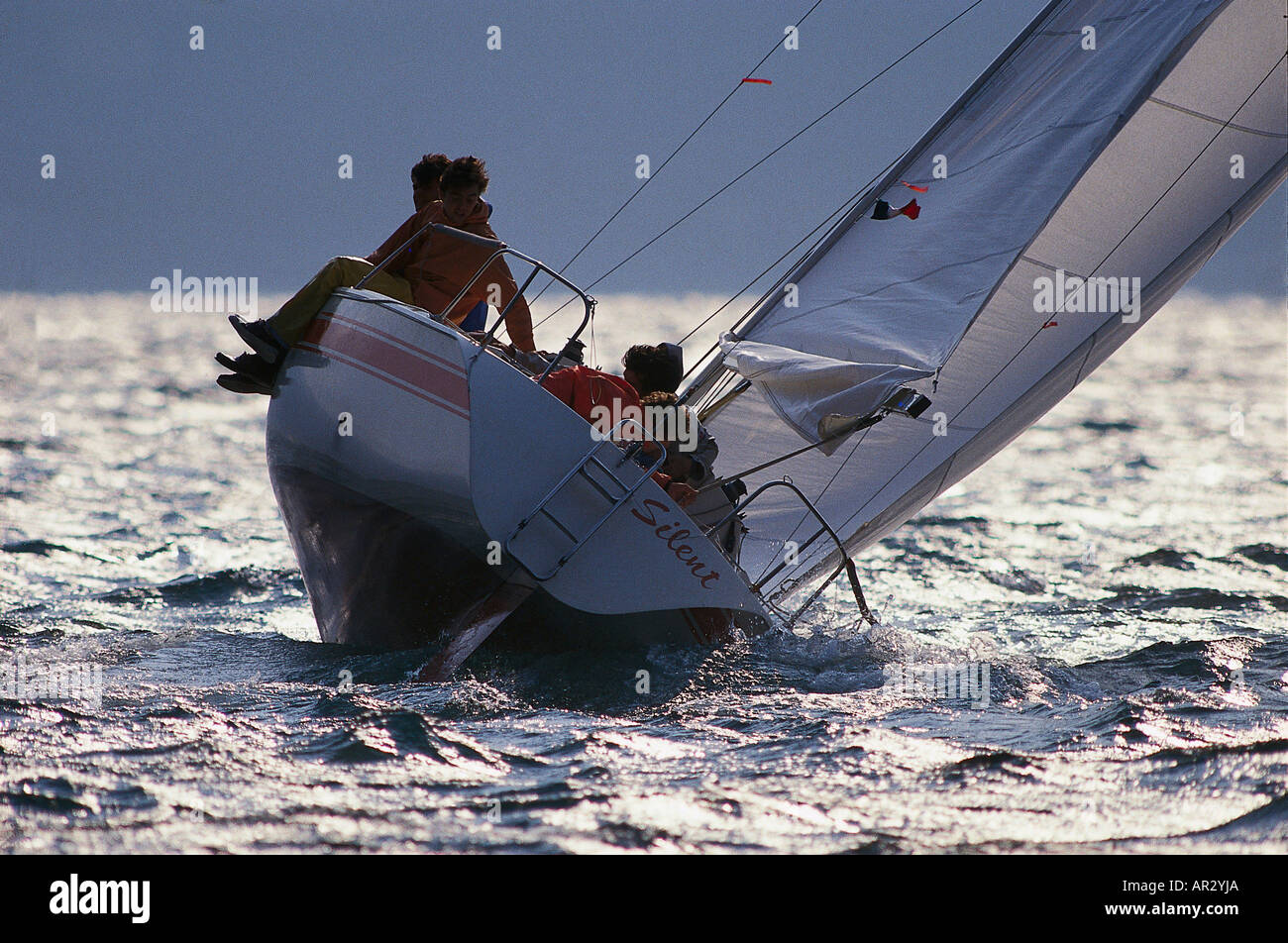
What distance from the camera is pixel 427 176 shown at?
5.92 metres

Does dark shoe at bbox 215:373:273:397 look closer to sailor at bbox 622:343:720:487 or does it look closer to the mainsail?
sailor at bbox 622:343:720:487

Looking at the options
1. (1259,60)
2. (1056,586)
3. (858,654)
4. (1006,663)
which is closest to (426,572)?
(858,654)

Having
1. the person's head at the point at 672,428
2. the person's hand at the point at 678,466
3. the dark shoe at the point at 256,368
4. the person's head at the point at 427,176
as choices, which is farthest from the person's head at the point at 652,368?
the dark shoe at the point at 256,368

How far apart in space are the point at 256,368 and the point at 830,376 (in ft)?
7.54

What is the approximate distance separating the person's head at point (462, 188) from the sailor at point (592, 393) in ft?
3.08

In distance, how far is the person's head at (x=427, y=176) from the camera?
5.90 metres

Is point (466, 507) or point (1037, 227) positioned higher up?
point (1037, 227)

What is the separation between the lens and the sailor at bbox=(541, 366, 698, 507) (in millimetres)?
4867

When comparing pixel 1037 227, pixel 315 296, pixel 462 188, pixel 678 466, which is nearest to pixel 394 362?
pixel 315 296

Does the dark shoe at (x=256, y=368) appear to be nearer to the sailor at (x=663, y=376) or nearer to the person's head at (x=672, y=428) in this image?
the sailor at (x=663, y=376)

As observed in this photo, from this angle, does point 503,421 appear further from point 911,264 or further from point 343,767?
point 911,264

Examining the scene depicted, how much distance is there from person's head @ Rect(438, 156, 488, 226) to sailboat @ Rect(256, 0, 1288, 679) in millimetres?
401

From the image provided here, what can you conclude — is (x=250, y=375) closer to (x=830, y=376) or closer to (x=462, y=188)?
(x=462, y=188)

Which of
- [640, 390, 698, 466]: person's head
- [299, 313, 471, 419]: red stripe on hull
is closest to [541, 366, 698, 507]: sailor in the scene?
[640, 390, 698, 466]: person's head
